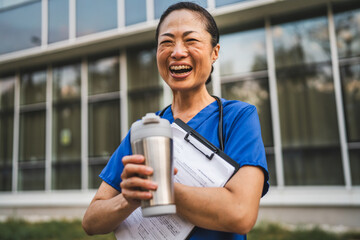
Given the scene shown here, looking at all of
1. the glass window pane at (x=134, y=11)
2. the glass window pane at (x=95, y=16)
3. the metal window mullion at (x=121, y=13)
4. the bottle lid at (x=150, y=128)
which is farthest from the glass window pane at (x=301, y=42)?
the bottle lid at (x=150, y=128)

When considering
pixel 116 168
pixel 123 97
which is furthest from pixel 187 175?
pixel 123 97

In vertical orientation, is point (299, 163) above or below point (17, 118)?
below

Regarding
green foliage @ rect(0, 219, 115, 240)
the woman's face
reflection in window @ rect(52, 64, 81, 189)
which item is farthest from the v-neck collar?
reflection in window @ rect(52, 64, 81, 189)

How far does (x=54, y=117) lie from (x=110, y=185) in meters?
8.35

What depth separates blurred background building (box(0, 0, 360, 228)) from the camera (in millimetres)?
6176

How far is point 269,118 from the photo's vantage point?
6.65 meters

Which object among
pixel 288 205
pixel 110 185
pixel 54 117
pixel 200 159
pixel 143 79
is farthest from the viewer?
pixel 54 117

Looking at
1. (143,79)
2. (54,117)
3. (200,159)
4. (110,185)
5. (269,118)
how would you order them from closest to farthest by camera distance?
(200,159), (110,185), (269,118), (143,79), (54,117)

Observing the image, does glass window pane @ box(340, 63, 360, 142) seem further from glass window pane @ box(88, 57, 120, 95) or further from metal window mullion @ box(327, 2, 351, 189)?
glass window pane @ box(88, 57, 120, 95)

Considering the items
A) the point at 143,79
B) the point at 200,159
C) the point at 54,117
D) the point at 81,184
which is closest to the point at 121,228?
the point at 200,159

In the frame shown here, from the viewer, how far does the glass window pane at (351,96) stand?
6070mm

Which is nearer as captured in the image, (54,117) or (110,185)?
(110,185)

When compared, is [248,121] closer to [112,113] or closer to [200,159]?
[200,159]

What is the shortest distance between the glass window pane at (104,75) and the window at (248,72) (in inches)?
113
